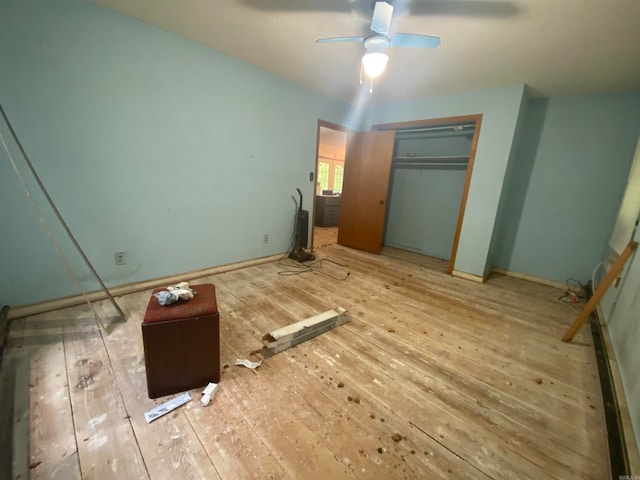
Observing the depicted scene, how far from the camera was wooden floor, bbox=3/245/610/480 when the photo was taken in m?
1.08

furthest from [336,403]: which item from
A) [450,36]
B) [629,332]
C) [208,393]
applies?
[450,36]

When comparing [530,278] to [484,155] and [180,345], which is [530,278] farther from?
[180,345]

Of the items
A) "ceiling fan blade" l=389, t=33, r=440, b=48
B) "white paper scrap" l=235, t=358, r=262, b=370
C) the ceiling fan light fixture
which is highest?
"ceiling fan blade" l=389, t=33, r=440, b=48

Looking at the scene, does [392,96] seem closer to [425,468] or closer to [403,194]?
[403,194]

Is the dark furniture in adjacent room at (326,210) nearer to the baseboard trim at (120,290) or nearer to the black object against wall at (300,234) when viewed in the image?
the black object against wall at (300,234)

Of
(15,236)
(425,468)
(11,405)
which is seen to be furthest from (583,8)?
(15,236)

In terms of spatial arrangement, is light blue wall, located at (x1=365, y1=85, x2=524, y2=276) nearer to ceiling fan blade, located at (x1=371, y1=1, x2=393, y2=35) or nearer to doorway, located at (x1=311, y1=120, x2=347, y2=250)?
doorway, located at (x1=311, y1=120, x2=347, y2=250)

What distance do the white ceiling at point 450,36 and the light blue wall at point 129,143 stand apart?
276mm

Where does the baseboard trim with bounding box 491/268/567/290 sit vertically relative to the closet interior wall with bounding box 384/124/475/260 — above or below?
below

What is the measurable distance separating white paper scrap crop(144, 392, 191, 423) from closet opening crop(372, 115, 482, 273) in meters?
3.49

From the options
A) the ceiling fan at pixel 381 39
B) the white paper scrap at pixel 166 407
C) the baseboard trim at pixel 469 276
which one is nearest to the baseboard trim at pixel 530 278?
the baseboard trim at pixel 469 276

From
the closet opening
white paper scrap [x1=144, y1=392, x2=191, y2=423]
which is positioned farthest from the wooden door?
white paper scrap [x1=144, y1=392, x2=191, y2=423]

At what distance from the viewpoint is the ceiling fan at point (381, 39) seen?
5.12ft

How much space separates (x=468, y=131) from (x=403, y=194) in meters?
1.39
